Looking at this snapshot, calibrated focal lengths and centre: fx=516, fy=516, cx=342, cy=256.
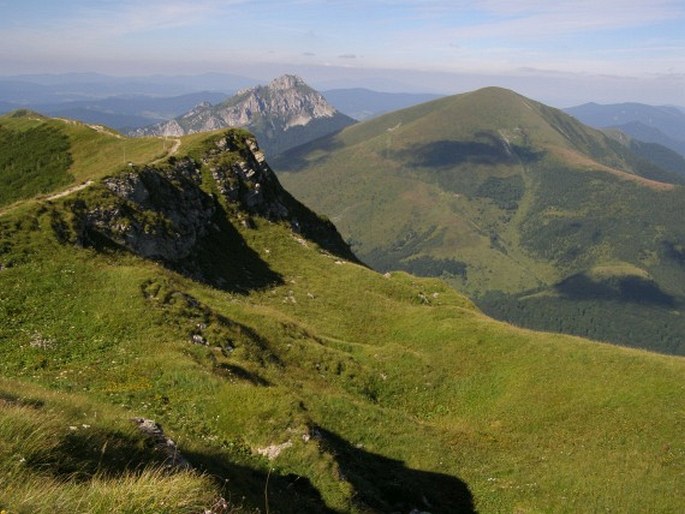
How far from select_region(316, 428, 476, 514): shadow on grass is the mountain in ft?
0.46

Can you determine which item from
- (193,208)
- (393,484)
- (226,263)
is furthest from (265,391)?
(193,208)

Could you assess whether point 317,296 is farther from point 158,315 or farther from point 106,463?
point 106,463

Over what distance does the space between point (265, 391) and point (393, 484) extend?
25.4 feet

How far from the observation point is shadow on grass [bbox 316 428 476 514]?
902 inches

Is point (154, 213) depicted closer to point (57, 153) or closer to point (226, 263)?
point (226, 263)

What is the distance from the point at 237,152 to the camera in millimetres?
80062

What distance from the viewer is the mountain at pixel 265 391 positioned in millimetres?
12367

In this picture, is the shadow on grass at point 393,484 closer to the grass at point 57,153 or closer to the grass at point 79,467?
the grass at point 79,467

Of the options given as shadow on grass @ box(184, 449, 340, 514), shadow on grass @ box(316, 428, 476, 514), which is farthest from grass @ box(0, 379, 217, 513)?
shadow on grass @ box(316, 428, 476, 514)

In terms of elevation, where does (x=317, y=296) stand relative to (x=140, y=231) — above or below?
below

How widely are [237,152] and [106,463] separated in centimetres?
7294

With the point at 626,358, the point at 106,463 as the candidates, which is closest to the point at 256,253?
the point at 626,358

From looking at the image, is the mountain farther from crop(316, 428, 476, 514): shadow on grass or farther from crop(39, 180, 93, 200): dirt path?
crop(39, 180, 93, 200): dirt path

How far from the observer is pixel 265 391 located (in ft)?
83.7
